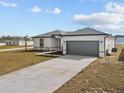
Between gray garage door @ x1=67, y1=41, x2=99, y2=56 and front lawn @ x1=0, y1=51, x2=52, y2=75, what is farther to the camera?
gray garage door @ x1=67, y1=41, x2=99, y2=56

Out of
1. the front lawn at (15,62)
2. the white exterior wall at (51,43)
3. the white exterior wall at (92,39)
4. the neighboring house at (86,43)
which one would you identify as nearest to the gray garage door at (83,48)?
the neighboring house at (86,43)

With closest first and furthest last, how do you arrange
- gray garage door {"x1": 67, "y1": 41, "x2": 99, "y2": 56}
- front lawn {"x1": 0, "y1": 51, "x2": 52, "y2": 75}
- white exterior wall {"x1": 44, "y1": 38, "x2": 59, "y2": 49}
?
front lawn {"x1": 0, "y1": 51, "x2": 52, "y2": 75} < gray garage door {"x1": 67, "y1": 41, "x2": 99, "y2": 56} < white exterior wall {"x1": 44, "y1": 38, "x2": 59, "y2": 49}

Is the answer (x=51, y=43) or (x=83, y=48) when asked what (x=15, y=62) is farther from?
(x=51, y=43)

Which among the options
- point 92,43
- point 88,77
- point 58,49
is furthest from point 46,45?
point 88,77

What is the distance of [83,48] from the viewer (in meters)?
21.5

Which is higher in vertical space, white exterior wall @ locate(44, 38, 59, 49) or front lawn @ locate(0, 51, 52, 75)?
white exterior wall @ locate(44, 38, 59, 49)

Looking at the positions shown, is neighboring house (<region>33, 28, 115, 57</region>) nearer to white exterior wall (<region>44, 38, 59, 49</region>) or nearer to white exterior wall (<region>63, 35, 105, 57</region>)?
white exterior wall (<region>63, 35, 105, 57</region>)

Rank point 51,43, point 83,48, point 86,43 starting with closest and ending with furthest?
point 86,43
point 83,48
point 51,43


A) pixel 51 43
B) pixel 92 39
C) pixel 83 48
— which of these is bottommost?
pixel 83 48

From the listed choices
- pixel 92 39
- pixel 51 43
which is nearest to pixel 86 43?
pixel 92 39

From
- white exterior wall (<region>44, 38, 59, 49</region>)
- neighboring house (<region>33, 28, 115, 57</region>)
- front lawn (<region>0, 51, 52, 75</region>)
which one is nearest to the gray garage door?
neighboring house (<region>33, 28, 115, 57</region>)

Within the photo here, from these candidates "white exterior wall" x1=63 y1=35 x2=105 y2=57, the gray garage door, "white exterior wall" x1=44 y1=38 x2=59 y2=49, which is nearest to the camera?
"white exterior wall" x1=63 y1=35 x2=105 y2=57

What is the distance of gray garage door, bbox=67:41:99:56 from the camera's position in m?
20.6

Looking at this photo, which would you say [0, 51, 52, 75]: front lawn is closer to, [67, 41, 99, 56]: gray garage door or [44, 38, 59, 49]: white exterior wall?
[67, 41, 99, 56]: gray garage door
